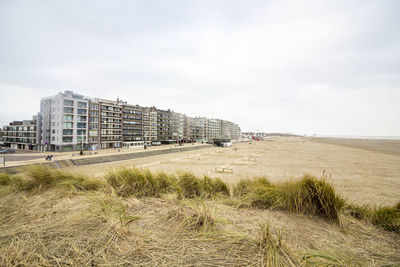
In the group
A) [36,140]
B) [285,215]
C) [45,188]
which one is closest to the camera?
[285,215]

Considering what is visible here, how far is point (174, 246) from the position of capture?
1.62 meters

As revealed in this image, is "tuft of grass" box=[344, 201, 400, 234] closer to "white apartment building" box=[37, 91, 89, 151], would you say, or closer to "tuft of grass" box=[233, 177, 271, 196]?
"tuft of grass" box=[233, 177, 271, 196]

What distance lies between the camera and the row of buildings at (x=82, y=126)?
126 ft

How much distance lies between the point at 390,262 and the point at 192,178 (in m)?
3.32

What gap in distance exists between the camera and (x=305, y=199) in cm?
277

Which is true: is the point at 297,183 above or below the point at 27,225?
above

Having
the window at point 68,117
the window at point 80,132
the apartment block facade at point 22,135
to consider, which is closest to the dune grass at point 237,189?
the window at point 68,117

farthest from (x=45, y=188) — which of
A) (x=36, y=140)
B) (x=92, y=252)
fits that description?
(x=36, y=140)

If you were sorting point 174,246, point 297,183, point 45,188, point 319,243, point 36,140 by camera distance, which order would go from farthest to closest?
point 36,140, point 45,188, point 297,183, point 319,243, point 174,246

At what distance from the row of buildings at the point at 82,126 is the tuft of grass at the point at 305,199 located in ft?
153

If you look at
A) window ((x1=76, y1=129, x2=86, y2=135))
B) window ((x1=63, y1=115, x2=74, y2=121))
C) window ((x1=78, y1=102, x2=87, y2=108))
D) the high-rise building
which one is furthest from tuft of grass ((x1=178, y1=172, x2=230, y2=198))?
the high-rise building

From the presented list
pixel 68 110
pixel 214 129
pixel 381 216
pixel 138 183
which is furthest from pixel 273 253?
pixel 214 129

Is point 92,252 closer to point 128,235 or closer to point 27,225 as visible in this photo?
point 128,235

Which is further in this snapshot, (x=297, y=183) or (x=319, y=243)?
(x=297, y=183)
